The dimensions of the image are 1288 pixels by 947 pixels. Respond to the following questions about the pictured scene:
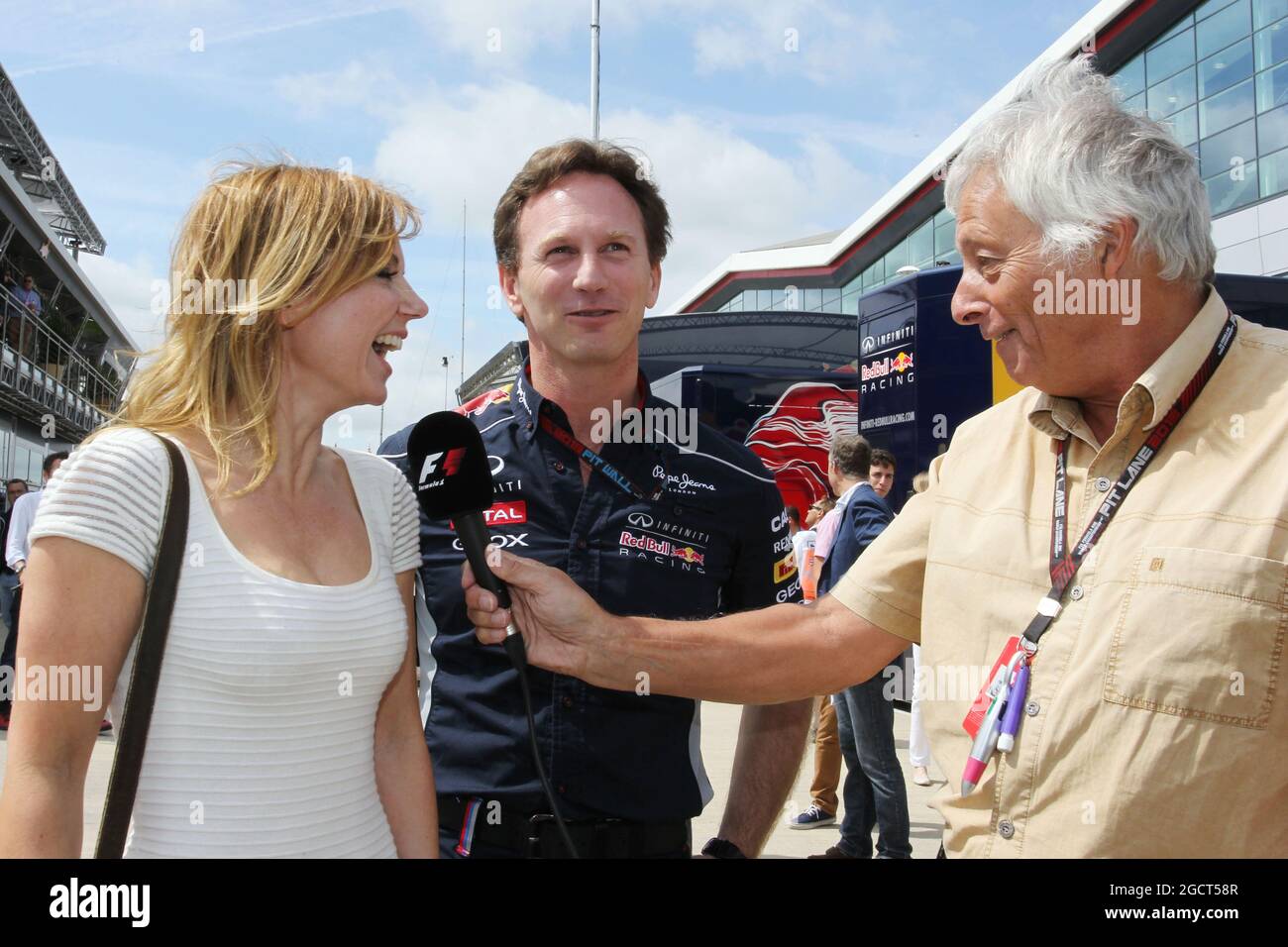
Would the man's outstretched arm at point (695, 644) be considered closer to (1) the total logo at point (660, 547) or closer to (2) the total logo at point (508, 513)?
(1) the total logo at point (660, 547)

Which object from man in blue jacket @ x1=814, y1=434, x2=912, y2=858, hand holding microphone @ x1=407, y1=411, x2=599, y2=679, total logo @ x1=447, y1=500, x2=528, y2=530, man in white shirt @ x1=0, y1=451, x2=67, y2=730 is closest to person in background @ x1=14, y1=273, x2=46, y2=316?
man in white shirt @ x1=0, y1=451, x2=67, y2=730

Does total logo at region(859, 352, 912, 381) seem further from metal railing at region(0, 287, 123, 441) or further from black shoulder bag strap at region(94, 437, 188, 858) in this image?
metal railing at region(0, 287, 123, 441)

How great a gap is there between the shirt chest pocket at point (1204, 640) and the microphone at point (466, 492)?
102 cm

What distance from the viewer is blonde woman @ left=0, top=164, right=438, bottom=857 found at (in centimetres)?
146

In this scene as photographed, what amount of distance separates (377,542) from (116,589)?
1.64ft

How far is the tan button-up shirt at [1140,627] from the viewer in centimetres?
145

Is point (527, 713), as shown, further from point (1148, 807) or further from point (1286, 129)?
point (1286, 129)

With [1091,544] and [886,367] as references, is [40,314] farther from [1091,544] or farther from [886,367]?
[1091,544]

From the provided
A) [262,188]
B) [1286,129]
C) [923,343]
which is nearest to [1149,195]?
[262,188]

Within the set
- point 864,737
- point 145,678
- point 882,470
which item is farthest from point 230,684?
point 882,470

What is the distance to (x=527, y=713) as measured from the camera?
74.9 inches

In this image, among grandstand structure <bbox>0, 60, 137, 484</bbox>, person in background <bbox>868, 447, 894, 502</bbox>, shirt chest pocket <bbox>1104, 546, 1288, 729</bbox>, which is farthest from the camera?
grandstand structure <bbox>0, 60, 137, 484</bbox>

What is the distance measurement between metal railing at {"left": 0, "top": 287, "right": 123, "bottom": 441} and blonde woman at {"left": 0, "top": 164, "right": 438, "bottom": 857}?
44.1ft

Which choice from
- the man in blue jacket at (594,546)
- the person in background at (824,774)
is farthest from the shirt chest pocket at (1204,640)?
the person in background at (824,774)
